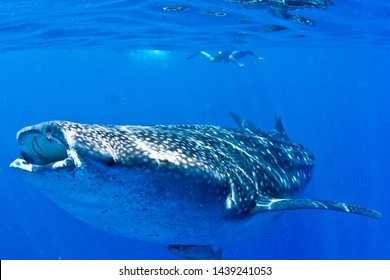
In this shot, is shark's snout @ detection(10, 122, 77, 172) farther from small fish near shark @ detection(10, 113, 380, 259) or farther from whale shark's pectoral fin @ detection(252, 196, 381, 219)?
whale shark's pectoral fin @ detection(252, 196, 381, 219)

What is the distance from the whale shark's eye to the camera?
11.7ft

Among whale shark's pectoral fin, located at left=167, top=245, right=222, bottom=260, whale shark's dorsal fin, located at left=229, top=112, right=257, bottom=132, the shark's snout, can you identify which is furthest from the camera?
whale shark's dorsal fin, located at left=229, top=112, right=257, bottom=132

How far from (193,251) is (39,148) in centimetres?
250

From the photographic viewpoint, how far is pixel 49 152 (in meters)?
3.78

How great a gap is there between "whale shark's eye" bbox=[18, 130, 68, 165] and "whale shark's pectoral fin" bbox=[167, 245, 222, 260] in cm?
211

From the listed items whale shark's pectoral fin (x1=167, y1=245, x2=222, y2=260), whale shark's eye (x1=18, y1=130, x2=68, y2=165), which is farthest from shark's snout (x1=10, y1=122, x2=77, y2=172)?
whale shark's pectoral fin (x1=167, y1=245, x2=222, y2=260)

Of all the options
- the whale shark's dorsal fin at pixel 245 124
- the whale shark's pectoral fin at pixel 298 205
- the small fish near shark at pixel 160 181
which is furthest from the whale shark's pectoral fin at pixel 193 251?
the whale shark's dorsal fin at pixel 245 124

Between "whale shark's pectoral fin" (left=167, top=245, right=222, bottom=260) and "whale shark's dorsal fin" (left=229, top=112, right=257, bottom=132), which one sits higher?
"whale shark's dorsal fin" (left=229, top=112, right=257, bottom=132)

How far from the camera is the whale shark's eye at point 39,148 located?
3574 millimetres

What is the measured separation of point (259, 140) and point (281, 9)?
313 inches

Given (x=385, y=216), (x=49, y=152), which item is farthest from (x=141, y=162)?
(x=385, y=216)

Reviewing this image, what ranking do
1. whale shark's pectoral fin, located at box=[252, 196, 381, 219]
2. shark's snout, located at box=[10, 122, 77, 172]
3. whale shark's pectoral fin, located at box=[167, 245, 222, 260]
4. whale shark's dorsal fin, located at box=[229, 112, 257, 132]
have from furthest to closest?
1. whale shark's dorsal fin, located at box=[229, 112, 257, 132]
2. whale shark's pectoral fin, located at box=[167, 245, 222, 260]
3. whale shark's pectoral fin, located at box=[252, 196, 381, 219]
4. shark's snout, located at box=[10, 122, 77, 172]

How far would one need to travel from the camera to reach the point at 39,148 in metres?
3.71
